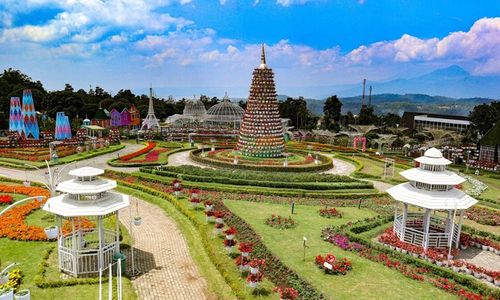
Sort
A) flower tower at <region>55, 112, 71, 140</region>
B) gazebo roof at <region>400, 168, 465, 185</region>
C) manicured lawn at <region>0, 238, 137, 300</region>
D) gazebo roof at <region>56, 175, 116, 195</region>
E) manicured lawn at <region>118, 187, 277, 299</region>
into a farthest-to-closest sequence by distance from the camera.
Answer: flower tower at <region>55, 112, 71, 140</region> < gazebo roof at <region>400, 168, 465, 185</region> < gazebo roof at <region>56, 175, 116, 195</region> < manicured lawn at <region>118, 187, 277, 299</region> < manicured lawn at <region>0, 238, 137, 300</region>

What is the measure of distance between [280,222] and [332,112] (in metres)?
73.2

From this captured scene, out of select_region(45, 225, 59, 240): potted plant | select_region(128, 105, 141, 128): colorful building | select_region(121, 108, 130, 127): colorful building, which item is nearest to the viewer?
select_region(45, 225, 59, 240): potted plant

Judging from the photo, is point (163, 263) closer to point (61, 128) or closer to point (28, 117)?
point (61, 128)

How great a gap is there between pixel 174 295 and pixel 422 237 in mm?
13576

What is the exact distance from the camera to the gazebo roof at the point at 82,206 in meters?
17.5

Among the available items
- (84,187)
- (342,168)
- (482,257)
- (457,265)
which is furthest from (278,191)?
(84,187)

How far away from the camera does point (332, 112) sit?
3684 inches

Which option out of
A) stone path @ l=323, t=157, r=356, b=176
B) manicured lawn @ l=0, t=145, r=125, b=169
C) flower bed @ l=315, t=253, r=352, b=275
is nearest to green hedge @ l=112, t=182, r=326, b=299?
flower bed @ l=315, t=253, r=352, b=275

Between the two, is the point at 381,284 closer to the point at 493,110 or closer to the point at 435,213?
the point at 435,213

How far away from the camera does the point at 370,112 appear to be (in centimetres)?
9675

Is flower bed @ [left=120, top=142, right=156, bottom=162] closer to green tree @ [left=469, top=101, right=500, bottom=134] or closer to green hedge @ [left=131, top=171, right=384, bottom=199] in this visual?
green hedge @ [left=131, top=171, right=384, bottom=199]

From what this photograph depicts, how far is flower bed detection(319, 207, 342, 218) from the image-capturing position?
2612cm

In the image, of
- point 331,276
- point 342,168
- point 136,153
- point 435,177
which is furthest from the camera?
point 136,153

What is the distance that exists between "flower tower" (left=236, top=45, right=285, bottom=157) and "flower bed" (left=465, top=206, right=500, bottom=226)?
76.8 ft
